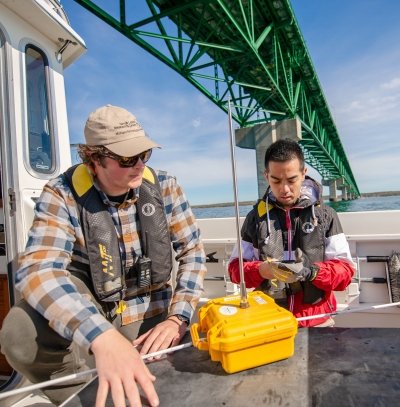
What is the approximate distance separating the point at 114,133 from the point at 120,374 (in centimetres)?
90

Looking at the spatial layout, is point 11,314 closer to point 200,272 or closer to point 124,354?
point 124,354

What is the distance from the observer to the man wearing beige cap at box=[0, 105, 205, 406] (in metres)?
1.05

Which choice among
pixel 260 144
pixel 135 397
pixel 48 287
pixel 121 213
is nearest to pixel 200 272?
pixel 121 213

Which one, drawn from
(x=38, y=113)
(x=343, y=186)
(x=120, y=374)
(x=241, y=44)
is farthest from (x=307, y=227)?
(x=343, y=186)

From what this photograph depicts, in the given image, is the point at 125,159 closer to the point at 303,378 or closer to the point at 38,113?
the point at 303,378

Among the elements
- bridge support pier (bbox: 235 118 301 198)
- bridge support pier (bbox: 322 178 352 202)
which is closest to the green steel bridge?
bridge support pier (bbox: 235 118 301 198)

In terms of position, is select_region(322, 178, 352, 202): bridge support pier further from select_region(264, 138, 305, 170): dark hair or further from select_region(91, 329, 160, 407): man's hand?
select_region(91, 329, 160, 407): man's hand

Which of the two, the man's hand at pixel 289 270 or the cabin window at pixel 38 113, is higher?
the cabin window at pixel 38 113

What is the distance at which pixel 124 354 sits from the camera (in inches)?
32.0

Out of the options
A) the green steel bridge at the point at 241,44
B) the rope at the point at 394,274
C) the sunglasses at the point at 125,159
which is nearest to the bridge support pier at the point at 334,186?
the green steel bridge at the point at 241,44

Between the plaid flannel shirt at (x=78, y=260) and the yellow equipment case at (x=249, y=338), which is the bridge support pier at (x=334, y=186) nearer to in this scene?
the plaid flannel shirt at (x=78, y=260)

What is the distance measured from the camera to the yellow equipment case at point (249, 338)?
0.80m

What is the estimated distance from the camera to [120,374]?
2.52 ft

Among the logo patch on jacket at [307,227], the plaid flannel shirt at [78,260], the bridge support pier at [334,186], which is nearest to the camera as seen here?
the plaid flannel shirt at [78,260]
